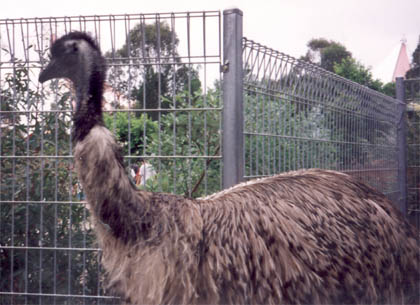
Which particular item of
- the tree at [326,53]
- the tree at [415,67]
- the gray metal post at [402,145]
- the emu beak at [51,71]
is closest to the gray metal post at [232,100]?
the emu beak at [51,71]

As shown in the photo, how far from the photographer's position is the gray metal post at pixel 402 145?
227 inches

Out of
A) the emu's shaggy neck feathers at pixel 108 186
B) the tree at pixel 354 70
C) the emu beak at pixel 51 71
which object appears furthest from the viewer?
the tree at pixel 354 70

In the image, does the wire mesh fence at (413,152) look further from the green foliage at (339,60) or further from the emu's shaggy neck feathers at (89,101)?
the emu's shaggy neck feathers at (89,101)

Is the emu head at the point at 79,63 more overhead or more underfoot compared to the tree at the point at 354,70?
more underfoot

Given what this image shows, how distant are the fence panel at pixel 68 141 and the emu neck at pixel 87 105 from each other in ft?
2.04

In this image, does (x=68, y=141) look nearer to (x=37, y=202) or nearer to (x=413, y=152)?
(x=37, y=202)

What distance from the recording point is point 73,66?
2.60 metres

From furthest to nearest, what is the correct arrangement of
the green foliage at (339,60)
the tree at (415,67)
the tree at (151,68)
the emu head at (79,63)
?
the green foliage at (339,60) → the tree at (415,67) → the tree at (151,68) → the emu head at (79,63)

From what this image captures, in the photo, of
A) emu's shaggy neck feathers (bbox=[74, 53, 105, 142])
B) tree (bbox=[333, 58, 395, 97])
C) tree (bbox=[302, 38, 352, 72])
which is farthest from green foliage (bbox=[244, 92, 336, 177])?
tree (bbox=[333, 58, 395, 97])

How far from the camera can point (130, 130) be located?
320cm

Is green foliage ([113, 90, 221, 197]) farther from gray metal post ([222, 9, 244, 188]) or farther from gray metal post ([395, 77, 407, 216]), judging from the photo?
gray metal post ([395, 77, 407, 216])

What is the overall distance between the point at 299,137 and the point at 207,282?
5.37 feet

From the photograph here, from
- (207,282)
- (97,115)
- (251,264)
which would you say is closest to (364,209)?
(251,264)

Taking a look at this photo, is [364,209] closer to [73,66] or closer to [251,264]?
[251,264]
